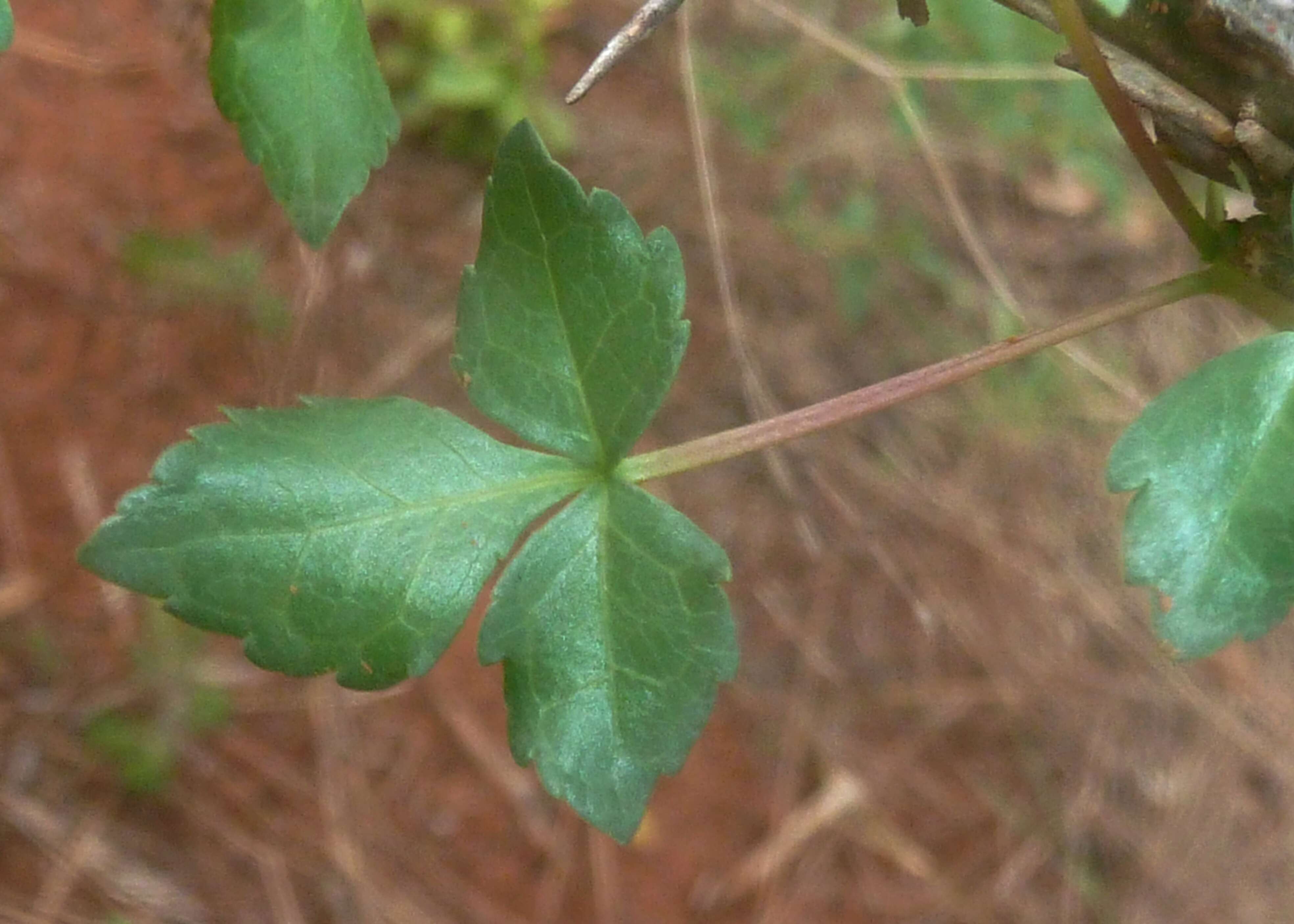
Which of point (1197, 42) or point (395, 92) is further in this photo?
point (395, 92)

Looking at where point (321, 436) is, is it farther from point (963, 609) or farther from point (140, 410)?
point (963, 609)

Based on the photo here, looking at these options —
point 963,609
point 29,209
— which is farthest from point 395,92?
point 963,609

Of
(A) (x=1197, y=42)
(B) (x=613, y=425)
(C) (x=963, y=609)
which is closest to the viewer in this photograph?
(A) (x=1197, y=42)

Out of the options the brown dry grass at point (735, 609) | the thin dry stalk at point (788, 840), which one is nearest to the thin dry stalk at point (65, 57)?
the brown dry grass at point (735, 609)

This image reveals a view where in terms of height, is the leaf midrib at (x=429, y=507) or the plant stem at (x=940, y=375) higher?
the plant stem at (x=940, y=375)

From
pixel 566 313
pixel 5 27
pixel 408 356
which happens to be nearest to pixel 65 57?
pixel 408 356

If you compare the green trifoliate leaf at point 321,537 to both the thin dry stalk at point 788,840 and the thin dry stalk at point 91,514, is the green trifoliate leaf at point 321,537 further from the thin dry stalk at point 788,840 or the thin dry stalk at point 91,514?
the thin dry stalk at point 788,840
